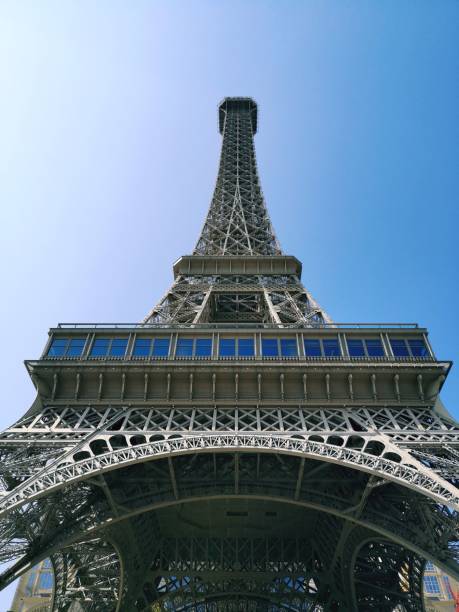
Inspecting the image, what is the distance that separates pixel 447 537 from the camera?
18875 mm

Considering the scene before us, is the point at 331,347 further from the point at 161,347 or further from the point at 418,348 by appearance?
the point at 161,347

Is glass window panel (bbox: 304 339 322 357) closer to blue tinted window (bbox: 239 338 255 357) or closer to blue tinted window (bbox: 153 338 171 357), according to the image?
blue tinted window (bbox: 239 338 255 357)

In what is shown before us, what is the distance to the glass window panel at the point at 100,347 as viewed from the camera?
86.0ft

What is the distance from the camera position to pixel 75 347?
86.9 feet

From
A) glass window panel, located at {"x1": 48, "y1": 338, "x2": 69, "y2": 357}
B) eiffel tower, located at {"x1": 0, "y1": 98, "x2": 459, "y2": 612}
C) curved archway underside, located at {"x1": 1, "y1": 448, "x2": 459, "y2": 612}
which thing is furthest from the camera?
glass window panel, located at {"x1": 48, "y1": 338, "x2": 69, "y2": 357}

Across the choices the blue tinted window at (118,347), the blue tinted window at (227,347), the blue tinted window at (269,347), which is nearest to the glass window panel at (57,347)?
the blue tinted window at (118,347)

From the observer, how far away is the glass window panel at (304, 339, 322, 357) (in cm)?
2584

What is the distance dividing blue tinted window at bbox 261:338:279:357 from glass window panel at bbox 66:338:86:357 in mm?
9377

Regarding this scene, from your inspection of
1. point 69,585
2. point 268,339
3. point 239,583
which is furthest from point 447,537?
point 69,585

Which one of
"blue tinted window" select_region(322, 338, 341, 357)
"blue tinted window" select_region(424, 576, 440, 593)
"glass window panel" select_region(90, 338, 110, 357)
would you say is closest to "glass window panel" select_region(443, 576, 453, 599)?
"blue tinted window" select_region(424, 576, 440, 593)

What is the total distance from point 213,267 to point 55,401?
67.3ft

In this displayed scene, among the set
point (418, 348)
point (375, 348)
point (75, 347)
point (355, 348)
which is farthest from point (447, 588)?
point (75, 347)

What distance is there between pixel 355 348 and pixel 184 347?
28.8ft

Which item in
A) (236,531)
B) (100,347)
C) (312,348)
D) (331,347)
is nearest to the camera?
(312,348)
